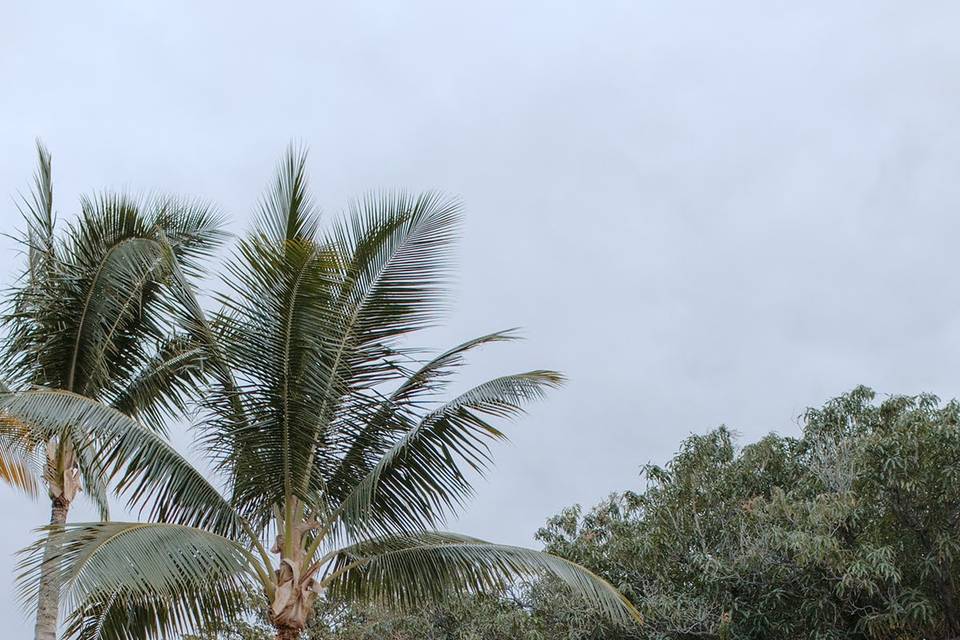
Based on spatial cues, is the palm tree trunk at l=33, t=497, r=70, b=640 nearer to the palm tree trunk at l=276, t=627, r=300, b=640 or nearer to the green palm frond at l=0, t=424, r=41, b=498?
the green palm frond at l=0, t=424, r=41, b=498

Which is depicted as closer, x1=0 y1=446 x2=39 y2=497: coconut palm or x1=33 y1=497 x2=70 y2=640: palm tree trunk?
x1=33 y1=497 x2=70 y2=640: palm tree trunk

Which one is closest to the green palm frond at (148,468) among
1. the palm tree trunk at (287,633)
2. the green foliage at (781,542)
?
the palm tree trunk at (287,633)

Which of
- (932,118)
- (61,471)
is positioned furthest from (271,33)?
(932,118)

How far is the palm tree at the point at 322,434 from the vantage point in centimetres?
789

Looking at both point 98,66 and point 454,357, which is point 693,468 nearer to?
point 454,357

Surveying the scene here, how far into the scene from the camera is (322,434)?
8336mm

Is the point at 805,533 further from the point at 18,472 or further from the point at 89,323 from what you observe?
the point at 18,472

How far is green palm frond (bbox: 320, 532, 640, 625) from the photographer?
776 cm

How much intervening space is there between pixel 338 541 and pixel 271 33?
40.2 feet

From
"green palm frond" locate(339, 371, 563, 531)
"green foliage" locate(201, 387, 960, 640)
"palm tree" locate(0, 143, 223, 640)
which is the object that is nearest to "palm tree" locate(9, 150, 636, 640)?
"green palm frond" locate(339, 371, 563, 531)

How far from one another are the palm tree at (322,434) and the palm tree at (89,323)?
1.54 m

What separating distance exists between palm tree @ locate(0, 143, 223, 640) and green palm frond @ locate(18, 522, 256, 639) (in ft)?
6.56

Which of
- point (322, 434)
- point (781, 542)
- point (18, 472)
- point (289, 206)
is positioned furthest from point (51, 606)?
point (781, 542)

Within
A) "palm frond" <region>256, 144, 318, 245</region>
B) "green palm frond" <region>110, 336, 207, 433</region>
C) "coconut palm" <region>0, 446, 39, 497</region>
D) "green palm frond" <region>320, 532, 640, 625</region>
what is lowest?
"green palm frond" <region>320, 532, 640, 625</region>
